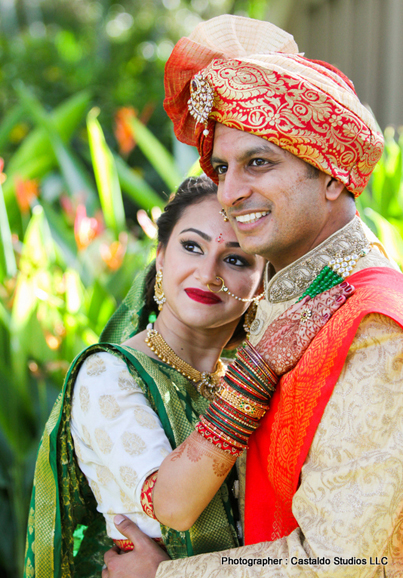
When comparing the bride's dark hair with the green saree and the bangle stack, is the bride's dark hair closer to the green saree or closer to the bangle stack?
the green saree

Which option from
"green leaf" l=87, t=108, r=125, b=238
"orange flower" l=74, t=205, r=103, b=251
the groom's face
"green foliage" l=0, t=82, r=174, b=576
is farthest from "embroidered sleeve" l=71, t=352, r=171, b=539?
"green leaf" l=87, t=108, r=125, b=238

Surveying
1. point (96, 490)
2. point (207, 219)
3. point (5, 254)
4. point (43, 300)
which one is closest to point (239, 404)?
point (96, 490)

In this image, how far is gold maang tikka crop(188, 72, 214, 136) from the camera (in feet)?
4.53

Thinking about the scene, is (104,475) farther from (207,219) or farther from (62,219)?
(62,219)

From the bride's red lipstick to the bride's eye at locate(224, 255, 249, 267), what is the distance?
0.36 ft

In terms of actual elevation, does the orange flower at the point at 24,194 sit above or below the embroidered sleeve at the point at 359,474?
below

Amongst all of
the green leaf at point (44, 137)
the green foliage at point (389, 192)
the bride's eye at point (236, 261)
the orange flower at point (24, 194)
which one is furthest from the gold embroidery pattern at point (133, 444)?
the green leaf at point (44, 137)

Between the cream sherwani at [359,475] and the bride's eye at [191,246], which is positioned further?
the bride's eye at [191,246]

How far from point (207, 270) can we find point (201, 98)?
1.62 feet

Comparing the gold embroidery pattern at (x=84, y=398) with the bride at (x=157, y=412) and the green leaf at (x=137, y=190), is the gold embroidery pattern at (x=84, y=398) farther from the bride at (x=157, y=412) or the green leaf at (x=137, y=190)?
the green leaf at (x=137, y=190)

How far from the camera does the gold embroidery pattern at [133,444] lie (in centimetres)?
143

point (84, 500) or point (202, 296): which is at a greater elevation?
point (202, 296)

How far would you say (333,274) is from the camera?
1.33m

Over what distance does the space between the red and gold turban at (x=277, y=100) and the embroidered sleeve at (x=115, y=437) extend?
655 mm
